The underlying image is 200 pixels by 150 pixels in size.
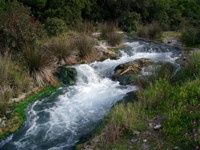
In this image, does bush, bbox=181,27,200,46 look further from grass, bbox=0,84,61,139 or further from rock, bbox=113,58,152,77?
grass, bbox=0,84,61,139

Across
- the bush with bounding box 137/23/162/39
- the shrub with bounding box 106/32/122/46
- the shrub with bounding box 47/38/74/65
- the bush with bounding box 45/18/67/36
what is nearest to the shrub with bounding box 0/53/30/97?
the shrub with bounding box 47/38/74/65

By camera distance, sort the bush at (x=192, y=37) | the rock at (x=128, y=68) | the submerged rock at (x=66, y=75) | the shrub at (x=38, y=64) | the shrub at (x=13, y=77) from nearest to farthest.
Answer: the shrub at (x=13, y=77)
the shrub at (x=38, y=64)
the submerged rock at (x=66, y=75)
the rock at (x=128, y=68)
the bush at (x=192, y=37)

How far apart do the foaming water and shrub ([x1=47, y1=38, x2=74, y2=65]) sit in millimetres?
729

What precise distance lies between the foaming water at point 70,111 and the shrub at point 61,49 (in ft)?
2.39

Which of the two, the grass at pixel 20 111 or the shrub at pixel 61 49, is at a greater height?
the shrub at pixel 61 49

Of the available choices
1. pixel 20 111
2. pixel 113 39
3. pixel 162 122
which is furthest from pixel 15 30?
pixel 113 39

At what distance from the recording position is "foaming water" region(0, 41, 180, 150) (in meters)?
4.32

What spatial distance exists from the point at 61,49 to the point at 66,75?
4.47 feet

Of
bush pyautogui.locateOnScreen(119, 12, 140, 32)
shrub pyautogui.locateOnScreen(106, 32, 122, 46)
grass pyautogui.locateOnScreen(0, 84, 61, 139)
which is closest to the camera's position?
grass pyautogui.locateOnScreen(0, 84, 61, 139)

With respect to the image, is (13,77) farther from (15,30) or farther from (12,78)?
(15,30)

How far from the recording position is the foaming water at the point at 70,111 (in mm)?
4320

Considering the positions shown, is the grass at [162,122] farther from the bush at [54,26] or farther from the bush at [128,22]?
the bush at [128,22]

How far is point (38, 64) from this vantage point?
7.05 meters

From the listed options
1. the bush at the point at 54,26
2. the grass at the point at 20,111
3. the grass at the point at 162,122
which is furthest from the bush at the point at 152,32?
the grass at the point at 162,122
